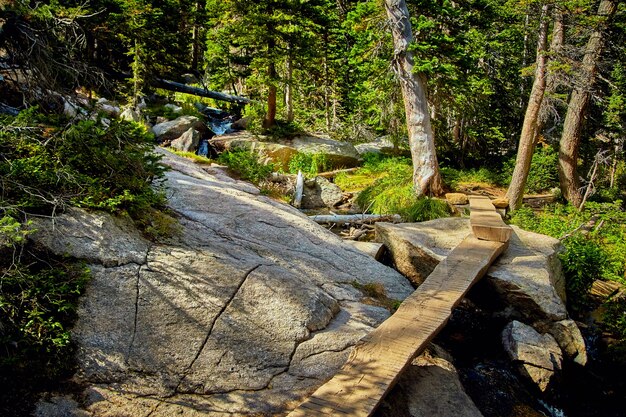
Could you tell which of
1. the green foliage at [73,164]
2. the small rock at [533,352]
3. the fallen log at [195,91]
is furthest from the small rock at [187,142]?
the small rock at [533,352]

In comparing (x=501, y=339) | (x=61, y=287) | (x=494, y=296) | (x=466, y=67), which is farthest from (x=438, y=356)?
(x=466, y=67)

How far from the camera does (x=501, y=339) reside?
22.2 feet

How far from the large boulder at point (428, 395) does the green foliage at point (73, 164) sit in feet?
12.3

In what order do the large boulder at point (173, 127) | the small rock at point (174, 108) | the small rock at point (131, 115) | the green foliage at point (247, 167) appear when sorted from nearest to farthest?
the green foliage at point (247, 167) < the small rock at point (131, 115) < the large boulder at point (173, 127) < the small rock at point (174, 108)

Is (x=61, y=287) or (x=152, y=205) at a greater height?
(x=152, y=205)

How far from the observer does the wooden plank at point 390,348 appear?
12.0 ft

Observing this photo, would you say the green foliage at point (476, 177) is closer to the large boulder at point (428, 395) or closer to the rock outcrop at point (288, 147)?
the rock outcrop at point (288, 147)

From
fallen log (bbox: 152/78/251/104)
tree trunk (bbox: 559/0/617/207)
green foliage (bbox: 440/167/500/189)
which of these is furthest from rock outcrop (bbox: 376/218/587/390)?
fallen log (bbox: 152/78/251/104)

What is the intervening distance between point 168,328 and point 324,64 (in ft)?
64.6

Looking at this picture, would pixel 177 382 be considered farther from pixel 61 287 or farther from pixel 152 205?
pixel 152 205

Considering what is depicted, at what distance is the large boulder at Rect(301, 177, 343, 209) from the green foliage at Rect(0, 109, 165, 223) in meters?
9.18

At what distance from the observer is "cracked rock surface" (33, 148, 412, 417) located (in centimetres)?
375

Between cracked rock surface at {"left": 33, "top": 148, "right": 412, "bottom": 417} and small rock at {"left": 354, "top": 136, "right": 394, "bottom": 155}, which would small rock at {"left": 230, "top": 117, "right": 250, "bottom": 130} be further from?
cracked rock surface at {"left": 33, "top": 148, "right": 412, "bottom": 417}

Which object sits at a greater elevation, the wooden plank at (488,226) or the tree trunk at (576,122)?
the tree trunk at (576,122)
